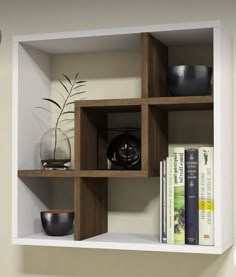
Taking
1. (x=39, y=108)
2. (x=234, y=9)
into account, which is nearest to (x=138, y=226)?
(x=39, y=108)

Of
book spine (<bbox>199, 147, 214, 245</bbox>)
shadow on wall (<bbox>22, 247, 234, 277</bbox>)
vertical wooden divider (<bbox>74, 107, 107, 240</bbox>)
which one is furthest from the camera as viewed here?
shadow on wall (<bbox>22, 247, 234, 277</bbox>)

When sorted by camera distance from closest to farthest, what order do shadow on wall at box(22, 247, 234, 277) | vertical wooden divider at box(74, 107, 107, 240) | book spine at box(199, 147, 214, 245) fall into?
book spine at box(199, 147, 214, 245)
vertical wooden divider at box(74, 107, 107, 240)
shadow on wall at box(22, 247, 234, 277)

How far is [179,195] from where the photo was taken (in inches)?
79.2

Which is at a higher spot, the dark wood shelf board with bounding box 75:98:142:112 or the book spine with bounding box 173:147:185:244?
the dark wood shelf board with bounding box 75:98:142:112

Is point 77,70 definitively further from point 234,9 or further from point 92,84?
point 234,9

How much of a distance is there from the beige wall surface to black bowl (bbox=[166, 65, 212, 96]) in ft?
0.85

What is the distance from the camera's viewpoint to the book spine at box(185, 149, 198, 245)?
1.99 metres

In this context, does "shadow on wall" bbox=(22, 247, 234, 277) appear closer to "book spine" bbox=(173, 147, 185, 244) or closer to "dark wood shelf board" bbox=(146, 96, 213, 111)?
"book spine" bbox=(173, 147, 185, 244)

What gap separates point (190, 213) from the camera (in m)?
2.01

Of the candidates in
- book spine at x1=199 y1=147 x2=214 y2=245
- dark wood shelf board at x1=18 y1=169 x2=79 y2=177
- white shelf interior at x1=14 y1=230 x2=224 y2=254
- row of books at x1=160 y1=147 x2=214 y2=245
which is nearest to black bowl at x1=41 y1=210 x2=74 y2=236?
white shelf interior at x1=14 y1=230 x2=224 y2=254

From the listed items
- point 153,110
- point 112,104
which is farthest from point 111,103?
point 153,110

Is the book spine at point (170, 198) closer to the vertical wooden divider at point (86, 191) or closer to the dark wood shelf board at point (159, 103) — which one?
the dark wood shelf board at point (159, 103)

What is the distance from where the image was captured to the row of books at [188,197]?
1974mm

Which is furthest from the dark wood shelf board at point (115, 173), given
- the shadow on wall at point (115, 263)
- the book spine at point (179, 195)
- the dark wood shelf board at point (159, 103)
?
the shadow on wall at point (115, 263)
